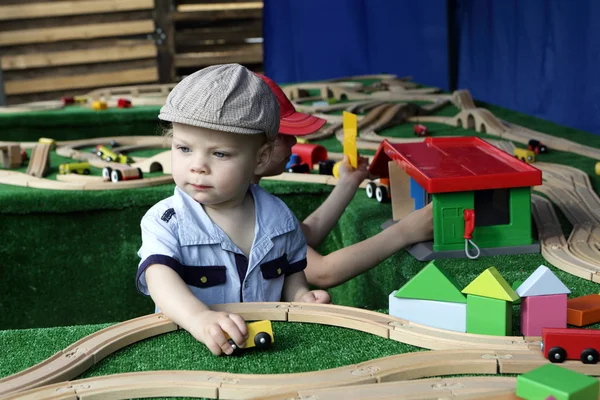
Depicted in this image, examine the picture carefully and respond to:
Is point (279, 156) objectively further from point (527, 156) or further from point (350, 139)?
point (527, 156)

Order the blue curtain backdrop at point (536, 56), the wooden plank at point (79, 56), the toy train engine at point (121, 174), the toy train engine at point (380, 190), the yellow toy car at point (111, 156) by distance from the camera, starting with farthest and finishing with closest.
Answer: the wooden plank at point (79, 56)
the blue curtain backdrop at point (536, 56)
the yellow toy car at point (111, 156)
the toy train engine at point (121, 174)
the toy train engine at point (380, 190)

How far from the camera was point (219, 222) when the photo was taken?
67.9 inches

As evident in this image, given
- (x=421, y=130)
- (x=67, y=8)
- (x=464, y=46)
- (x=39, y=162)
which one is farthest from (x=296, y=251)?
(x=67, y=8)

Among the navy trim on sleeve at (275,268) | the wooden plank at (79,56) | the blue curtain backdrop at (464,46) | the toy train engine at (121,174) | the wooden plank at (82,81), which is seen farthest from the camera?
the wooden plank at (82,81)

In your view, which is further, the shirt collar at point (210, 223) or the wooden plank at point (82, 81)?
the wooden plank at point (82, 81)

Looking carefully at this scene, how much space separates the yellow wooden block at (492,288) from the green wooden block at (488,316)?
11mm

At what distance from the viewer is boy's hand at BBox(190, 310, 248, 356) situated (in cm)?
140

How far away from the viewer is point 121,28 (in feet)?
28.9

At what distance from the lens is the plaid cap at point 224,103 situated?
1.50m

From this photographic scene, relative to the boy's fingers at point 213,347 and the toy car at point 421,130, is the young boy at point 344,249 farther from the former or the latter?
the toy car at point 421,130

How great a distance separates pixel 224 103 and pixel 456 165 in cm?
108

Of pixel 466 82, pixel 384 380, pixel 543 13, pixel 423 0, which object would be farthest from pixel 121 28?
pixel 384 380

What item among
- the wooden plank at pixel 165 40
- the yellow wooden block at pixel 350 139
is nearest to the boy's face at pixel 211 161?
the yellow wooden block at pixel 350 139

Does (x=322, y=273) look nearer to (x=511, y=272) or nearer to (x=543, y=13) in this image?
(x=511, y=272)
